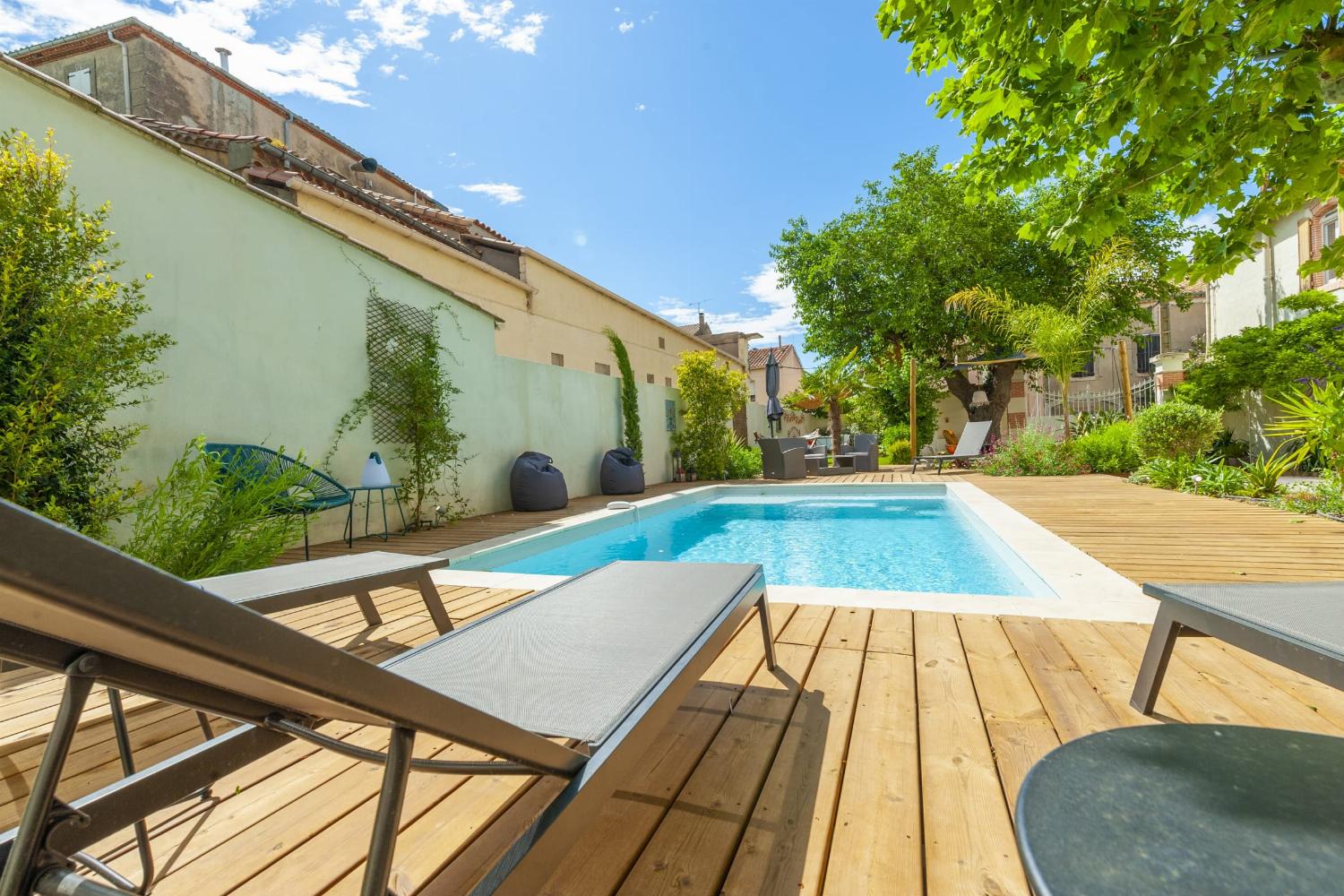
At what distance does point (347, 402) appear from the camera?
6.39m

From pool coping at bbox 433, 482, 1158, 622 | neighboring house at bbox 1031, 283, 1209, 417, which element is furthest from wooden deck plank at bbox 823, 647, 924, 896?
neighboring house at bbox 1031, 283, 1209, 417

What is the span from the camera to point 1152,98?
8.01ft

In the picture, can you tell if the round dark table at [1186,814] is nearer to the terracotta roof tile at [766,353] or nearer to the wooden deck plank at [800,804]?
the wooden deck plank at [800,804]

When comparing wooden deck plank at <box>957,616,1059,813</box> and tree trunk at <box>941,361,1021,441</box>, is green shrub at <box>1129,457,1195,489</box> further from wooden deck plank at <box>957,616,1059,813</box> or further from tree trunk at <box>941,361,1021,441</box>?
tree trunk at <box>941,361,1021,441</box>

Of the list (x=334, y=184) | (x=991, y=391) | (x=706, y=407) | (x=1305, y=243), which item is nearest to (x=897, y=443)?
(x=991, y=391)

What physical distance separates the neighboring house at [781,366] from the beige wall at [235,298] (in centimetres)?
2729

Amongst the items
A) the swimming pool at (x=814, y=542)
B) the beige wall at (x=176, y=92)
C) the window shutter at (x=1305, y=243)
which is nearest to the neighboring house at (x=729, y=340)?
the swimming pool at (x=814, y=542)

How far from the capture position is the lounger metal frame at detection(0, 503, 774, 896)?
520 mm

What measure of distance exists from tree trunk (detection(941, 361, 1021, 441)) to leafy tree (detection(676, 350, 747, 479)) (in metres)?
8.32

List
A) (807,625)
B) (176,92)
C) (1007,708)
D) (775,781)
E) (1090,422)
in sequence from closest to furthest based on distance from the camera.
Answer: (775,781)
(1007,708)
(807,625)
(176,92)
(1090,422)

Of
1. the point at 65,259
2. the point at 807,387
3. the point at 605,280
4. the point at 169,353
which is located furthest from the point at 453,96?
the point at 807,387

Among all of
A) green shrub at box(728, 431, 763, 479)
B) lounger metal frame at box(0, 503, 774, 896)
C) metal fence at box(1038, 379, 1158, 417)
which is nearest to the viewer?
lounger metal frame at box(0, 503, 774, 896)

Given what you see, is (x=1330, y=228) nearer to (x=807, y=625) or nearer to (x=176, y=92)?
(x=807, y=625)

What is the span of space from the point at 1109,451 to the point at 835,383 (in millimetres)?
9043
